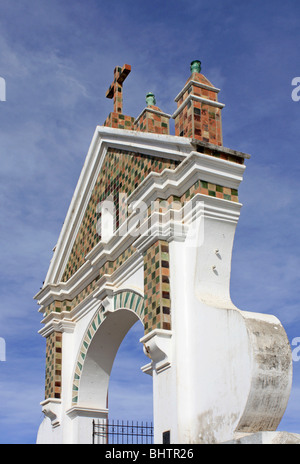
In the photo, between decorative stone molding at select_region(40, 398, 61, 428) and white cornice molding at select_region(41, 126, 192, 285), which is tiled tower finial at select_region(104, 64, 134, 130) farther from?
decorative stone molding at select_region(40, 398, 61, 428)

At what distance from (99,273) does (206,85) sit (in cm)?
338

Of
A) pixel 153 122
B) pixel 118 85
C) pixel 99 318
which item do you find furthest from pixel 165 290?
pixel 118 85

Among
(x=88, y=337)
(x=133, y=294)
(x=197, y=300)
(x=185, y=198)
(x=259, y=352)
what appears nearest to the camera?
(x=259, y=352)

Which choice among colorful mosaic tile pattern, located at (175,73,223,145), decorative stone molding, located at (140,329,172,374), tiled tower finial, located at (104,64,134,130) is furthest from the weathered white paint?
tiled tower finial, located at (104,64,134,130)

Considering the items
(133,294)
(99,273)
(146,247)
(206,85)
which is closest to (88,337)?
(99,273)

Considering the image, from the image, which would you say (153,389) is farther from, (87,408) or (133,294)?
(87,408)

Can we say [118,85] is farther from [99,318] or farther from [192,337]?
[192,337]

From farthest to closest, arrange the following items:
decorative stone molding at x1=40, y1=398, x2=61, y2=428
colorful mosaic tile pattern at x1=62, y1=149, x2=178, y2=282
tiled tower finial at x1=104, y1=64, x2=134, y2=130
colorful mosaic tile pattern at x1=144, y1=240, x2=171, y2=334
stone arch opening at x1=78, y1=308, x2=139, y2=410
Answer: tiled tower finial at x1=104, y1=64, x2=134, y2=130
decorative stone molding at x1=40, y1=398, x2=61, y2=428
stone arch opening at x1=78, y1=308, x2=139, y2=410
colorful mosaic tile pattern at x1=62, y1=149, x2=178, y2=282
colorful mosaic tile pattern at x1=144, y1=240, x2=171, y2=334

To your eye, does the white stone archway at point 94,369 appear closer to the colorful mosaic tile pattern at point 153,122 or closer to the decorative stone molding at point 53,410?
the decorative stone molding at point 53,410

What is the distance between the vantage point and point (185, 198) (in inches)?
326

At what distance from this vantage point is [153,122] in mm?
9578

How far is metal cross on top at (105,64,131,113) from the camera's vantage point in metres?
11.5

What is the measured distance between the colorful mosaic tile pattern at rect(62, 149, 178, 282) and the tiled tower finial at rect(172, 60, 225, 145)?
0.48 m

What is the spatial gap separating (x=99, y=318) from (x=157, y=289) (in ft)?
8.20
